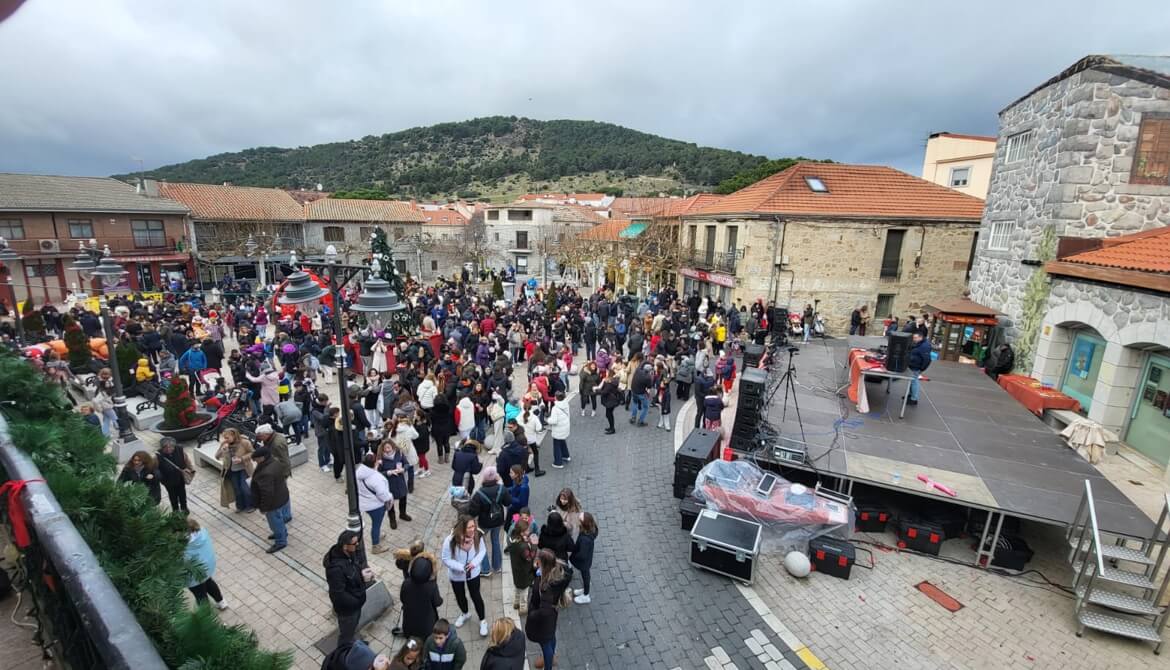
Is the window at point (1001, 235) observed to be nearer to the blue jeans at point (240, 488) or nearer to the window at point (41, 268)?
the blue jeans at point (240, 488)

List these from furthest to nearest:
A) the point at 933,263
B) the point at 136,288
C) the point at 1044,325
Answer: the point at 136,288
the point at 933,263
the point at 1044,325

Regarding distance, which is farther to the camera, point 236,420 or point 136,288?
point 136,288

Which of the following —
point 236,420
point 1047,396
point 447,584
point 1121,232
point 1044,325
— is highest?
point 1121,232

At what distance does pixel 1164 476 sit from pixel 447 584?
12.3m

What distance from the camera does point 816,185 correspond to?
22859mm

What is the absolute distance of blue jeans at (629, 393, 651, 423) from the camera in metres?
12.2

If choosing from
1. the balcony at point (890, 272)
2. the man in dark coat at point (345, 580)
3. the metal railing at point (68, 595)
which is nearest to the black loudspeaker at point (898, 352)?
the man in dark coat at point (345, 580)

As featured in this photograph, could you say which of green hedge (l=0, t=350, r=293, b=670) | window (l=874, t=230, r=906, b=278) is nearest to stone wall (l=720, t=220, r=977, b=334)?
window (l=874, t=230, r=906, b=278)

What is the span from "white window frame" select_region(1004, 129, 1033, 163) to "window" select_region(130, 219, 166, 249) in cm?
4296

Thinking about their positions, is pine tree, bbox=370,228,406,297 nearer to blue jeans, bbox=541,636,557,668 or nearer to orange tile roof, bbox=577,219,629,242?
blue jeans, bbox=541,636,557,668

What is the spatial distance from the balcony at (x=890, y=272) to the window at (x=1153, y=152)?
34.1 ft

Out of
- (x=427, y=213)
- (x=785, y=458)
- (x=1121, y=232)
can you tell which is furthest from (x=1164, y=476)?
(x=427, y=213)

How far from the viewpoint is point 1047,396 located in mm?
11117

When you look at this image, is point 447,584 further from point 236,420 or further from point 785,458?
point 236,420
